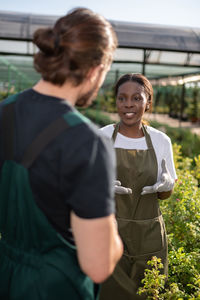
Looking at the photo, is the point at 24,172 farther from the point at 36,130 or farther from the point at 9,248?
the point at 9,248

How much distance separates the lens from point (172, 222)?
285 cm

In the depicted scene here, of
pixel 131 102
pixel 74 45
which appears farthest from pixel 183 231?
pixel 74 45

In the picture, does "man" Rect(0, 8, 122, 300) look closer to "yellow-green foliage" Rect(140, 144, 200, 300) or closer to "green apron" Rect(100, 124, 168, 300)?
"green apron" Rect(100, 124, 168, 300)

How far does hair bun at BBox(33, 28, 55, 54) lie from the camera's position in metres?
0.94

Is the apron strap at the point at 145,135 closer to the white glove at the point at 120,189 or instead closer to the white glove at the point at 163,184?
the white glove at the point at 163,184

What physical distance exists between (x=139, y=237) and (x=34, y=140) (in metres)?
1.33

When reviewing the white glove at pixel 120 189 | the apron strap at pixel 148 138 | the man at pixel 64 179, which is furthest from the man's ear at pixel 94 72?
the apron strap at pixel 148 138

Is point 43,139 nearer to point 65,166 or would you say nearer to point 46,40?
Answer: point 65,166

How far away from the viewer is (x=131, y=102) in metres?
2.01

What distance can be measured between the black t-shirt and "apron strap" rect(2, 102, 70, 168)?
0.01 m

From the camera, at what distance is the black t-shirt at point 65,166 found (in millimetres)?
827

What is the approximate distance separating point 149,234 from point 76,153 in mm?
1345

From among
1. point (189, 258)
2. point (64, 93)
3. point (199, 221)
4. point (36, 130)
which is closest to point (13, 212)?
point (36, 130)

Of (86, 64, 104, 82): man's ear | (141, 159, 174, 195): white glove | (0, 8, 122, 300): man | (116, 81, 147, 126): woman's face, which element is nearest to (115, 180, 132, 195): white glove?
(141, 159, 174, 195): white glove
